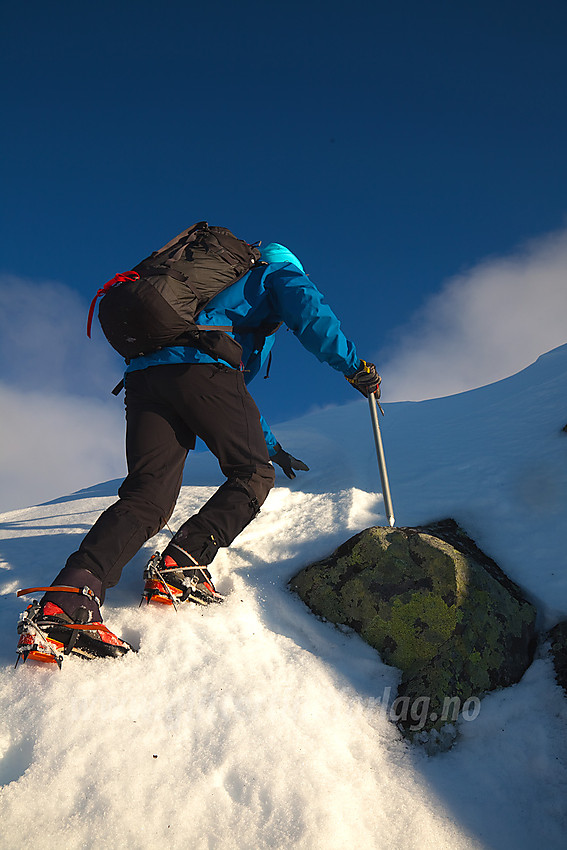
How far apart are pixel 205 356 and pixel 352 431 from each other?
4221 mm

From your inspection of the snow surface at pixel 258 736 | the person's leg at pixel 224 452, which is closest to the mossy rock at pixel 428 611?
the snow surface at pixel 258 736

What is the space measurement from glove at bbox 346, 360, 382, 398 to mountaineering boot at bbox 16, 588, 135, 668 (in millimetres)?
2288

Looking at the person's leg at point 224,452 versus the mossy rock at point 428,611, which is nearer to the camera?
the mossy rock at point 428,611

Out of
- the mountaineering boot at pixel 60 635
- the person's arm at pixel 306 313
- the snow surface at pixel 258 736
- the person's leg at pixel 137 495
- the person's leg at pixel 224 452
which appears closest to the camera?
the snow surface at pixel 258 736

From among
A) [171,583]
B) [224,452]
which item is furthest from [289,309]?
[171,583]

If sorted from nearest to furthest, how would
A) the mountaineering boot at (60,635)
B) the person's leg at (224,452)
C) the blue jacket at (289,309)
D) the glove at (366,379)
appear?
1. the mountaineering boot at (60,635)
2. the person's leg at (224,452)
3. the blue jacket at (289,309)
4. the glove at (366,379)

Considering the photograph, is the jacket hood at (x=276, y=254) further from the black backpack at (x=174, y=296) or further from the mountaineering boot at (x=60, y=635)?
the mountaineering boot at (x=60, y=635)

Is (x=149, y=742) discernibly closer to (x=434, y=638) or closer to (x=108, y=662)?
(x=108, y=662)

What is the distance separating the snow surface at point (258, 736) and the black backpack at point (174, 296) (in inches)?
55.0

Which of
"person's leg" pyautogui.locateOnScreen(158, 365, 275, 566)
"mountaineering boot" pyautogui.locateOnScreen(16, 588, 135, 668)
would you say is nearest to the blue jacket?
"person's leg" pyautogui.locateOnScreen(158, 365, 275, 566)

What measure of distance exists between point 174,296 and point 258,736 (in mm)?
2100

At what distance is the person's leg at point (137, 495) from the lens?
230 cm

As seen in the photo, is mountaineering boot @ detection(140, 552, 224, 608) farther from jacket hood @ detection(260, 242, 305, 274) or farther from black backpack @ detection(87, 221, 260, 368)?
jacket hood @ detection(260, 242, 305, 274)

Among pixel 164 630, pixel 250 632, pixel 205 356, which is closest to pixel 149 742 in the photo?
pixel 164 630
